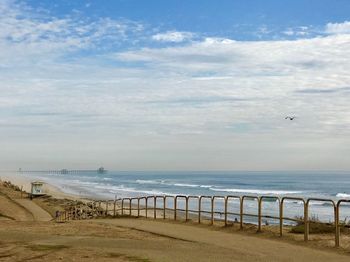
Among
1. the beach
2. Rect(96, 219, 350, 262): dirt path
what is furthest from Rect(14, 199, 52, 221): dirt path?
Rect(96, 219, 350, 262): dirt path

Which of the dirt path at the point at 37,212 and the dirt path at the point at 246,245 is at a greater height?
the dirt path at the point at 246,245

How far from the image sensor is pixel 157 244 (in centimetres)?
1345

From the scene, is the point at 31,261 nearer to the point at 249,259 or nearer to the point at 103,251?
the point at 103,251

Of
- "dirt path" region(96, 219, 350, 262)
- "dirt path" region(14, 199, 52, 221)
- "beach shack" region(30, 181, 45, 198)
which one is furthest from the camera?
"beach shack" region(30, 181, 45, 198)

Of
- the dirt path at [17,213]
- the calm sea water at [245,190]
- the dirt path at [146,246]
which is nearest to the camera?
the dirt path at [146,246]

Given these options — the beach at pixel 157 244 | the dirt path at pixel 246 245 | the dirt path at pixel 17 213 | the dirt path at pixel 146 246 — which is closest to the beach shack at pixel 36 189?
the dirt path at pixel 17 213

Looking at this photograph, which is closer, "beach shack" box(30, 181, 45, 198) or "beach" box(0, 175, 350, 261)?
"beach" box(0, 175, 350, 261)

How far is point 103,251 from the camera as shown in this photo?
12.4m

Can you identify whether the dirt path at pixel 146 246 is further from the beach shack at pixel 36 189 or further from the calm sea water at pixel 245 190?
the beach shack at pixel 36 189

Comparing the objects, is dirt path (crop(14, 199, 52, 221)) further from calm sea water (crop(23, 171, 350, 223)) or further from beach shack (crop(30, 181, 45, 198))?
calm sea water (crop(23, 171, 350, 223))

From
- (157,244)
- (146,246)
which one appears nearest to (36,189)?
(157,244)

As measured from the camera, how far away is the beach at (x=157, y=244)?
1140 centimetres

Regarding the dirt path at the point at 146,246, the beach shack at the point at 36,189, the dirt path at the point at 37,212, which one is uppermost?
the beach shack at the point at 36,189

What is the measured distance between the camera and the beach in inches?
449
